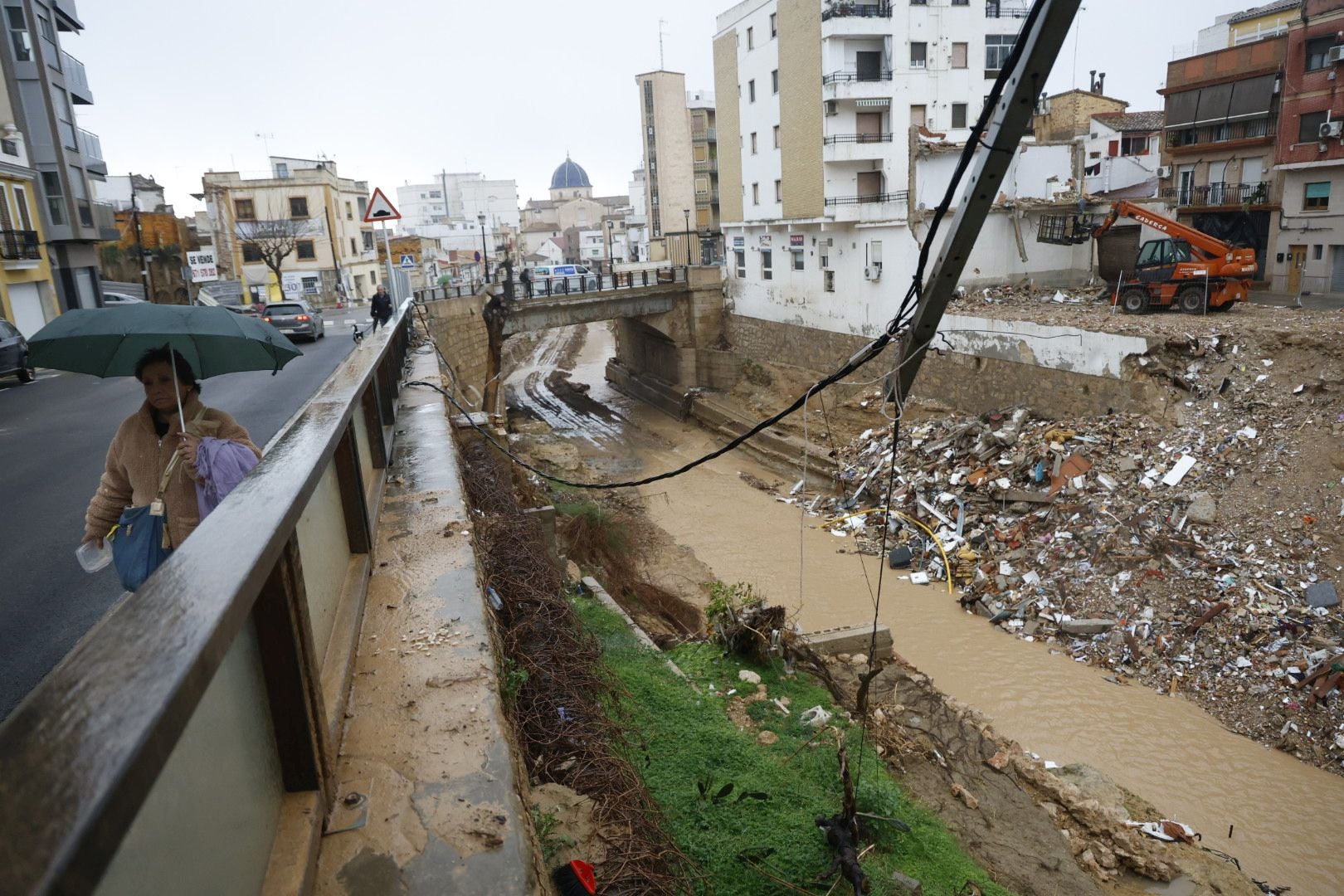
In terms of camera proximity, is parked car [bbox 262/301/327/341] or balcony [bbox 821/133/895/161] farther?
balcony [bbox 821/133/895/161]

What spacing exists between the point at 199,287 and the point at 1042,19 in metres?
47.5

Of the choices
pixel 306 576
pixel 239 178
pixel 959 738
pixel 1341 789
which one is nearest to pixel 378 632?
pixel 306 576

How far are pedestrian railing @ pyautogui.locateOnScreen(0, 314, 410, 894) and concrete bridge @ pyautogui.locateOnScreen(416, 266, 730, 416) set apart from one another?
925 inches

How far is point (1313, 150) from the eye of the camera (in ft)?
88.8

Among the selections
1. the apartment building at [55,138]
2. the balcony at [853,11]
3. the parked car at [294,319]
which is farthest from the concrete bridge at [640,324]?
the apartment building at [55,138]

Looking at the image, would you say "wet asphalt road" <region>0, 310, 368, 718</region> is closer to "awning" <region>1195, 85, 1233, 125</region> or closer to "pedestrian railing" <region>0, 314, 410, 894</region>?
"pedestrian railing" <region>0, 314, 410, 894</region>

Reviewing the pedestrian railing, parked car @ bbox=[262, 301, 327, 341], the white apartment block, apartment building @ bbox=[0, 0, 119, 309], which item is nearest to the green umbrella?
the pedestrian railing

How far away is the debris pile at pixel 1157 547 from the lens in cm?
1175

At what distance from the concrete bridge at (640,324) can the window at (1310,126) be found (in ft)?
66.4

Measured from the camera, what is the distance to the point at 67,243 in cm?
2939

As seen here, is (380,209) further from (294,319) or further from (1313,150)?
(1313,150)

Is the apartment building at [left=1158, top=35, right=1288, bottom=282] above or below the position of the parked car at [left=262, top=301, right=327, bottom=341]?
above

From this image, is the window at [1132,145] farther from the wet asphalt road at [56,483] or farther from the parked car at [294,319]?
the wet asphalt road at [56,483]

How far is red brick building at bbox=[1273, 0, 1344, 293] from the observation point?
86.2 ft
